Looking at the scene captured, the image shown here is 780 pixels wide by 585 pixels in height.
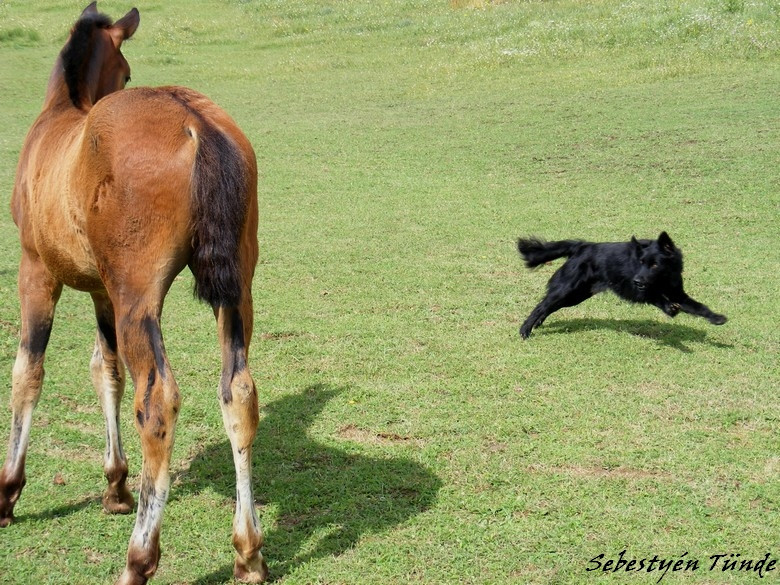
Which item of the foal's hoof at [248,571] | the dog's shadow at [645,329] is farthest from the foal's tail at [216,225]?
the dog's shadow at [645,329]

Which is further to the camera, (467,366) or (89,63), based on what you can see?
(467,366)

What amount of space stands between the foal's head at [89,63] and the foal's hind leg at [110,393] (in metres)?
1.15

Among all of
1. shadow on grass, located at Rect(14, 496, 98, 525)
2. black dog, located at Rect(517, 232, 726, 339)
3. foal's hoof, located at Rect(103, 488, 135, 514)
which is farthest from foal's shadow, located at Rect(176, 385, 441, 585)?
black dog, located at Rect(517, 232, 726, 339)

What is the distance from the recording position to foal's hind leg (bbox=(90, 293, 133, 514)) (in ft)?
15.4

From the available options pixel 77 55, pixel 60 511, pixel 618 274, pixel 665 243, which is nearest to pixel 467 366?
pixel 618 274

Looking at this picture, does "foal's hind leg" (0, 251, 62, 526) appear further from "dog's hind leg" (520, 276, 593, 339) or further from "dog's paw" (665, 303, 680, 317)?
"dog's paw" (665, 303, 680, 317)

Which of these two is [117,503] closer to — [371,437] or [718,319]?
[371,437]

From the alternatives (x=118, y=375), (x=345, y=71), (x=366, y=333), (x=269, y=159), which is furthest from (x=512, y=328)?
(x=345, y=71)

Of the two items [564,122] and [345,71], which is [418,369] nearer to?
[564,122]

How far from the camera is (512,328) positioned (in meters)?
7.73

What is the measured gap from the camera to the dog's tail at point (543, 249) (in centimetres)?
795

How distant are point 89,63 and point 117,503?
7.82 ft

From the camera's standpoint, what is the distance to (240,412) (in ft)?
12.7

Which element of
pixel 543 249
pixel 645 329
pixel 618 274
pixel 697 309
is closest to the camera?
pixel 697 309
